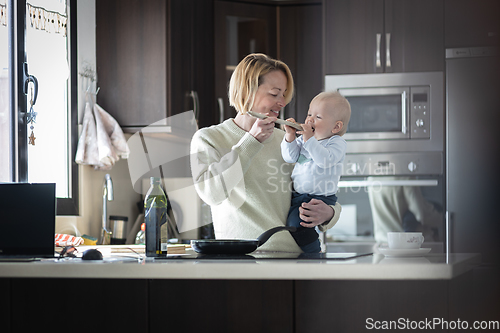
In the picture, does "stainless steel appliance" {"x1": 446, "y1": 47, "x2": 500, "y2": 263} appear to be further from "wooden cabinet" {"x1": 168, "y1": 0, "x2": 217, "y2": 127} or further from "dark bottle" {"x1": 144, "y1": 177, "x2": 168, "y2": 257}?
"dark bottle" {"x1": 144, "y1": 177, "x2": 168, "y2": 257}

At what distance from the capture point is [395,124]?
319cm

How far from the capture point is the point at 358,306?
1.27 meters

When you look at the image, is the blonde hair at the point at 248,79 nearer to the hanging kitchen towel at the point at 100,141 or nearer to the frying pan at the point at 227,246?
the frying pan at the point at 227,246

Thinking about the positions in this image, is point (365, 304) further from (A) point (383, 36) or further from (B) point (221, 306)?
(A) point (383, 36)

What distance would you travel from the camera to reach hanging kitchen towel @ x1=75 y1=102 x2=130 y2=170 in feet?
9.45

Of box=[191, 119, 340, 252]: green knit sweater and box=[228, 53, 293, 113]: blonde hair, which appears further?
box=[228, 53, 293, 113]: blonde hair

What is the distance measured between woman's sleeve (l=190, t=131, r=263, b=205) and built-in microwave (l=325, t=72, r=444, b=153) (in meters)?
1.58

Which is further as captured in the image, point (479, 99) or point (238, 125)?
point (479, 99)

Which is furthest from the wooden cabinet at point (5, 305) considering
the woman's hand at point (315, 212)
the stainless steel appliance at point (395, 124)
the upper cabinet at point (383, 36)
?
the upper cabinet at point (383, 36)

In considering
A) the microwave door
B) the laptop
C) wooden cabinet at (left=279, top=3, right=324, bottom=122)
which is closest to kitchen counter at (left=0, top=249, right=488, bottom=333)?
the laptop

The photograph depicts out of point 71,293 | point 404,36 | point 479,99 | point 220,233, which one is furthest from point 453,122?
point 71,293

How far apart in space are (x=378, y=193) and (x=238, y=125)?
4.84 ft

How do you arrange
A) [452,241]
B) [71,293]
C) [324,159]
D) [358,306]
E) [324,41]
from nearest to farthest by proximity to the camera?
[358,306] → [71,293] → [324,159] → [452,241] → [324,41]

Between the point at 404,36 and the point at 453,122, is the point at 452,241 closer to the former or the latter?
the point at 453,122
